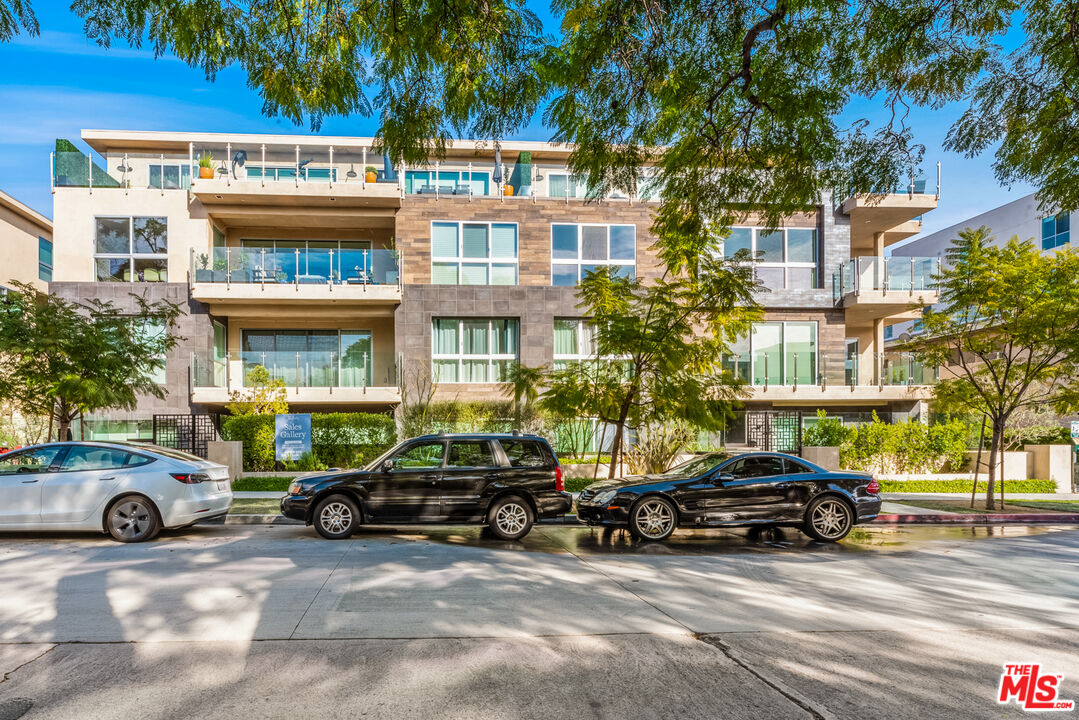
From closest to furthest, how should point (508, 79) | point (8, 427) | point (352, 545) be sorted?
1. point (508, 79)
2. point (352, 545)
3. point (8, 427)

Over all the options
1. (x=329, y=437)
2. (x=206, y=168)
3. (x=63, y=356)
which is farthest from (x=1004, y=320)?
(x=206, y=168)

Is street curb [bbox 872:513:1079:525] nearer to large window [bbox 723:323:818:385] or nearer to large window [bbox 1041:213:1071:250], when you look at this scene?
large window [bbox 723:323:818:385]

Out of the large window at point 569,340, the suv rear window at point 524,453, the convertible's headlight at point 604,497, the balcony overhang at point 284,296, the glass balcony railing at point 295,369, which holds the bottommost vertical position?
the convertible's headlight at point 604,497

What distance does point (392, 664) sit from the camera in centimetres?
487

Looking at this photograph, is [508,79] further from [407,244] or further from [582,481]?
[407,244]

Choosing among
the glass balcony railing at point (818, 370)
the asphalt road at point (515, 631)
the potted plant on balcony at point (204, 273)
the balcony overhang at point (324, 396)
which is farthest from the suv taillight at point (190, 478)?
the glass balcony railing at point (818, 370)

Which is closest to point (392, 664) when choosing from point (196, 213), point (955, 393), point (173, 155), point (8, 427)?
point (955, 393)

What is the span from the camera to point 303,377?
22.0 meters

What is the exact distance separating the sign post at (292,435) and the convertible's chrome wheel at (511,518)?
30.6ft

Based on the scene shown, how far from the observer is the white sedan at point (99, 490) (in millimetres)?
9852

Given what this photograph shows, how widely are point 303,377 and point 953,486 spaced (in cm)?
2020

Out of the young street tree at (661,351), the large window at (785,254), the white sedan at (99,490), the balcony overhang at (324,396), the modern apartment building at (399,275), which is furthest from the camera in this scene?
the large window at (785,254)

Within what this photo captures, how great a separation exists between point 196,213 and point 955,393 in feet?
79.0

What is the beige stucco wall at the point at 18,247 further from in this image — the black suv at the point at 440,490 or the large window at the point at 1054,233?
the large window at the point at 1054,233
